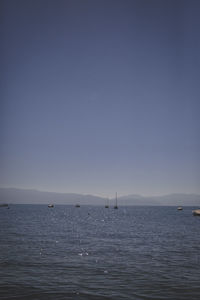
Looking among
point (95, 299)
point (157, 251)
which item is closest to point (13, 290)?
point (95, 299)

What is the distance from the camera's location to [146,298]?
41.1ft

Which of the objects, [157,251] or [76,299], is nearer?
[76,299]

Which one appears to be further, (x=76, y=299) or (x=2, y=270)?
(x=2, y=270)

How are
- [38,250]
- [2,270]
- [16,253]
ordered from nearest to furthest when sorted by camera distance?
[2,270] → [16,253] → [38,250]

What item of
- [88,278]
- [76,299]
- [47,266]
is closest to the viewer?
[76,299]

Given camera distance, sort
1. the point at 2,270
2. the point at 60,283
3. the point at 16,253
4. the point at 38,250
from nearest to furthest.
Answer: the point at 60,283
the point at 2,270
the point at 16,253
the point at 38,250

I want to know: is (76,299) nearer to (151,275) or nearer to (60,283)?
(60,283)

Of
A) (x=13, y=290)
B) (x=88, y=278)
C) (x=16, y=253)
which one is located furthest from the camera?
(x=16, y=253)

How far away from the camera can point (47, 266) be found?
18750mm

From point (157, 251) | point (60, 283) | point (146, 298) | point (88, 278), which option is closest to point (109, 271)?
point (88, 278)

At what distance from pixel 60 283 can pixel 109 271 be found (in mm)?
4432

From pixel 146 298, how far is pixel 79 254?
12.3m

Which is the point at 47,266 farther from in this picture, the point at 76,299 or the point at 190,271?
the point at 190,271

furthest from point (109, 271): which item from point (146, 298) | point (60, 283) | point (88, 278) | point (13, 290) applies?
point (13, 290)
